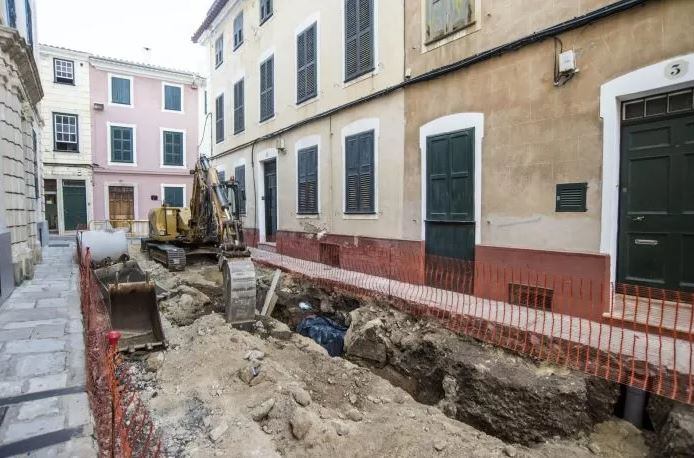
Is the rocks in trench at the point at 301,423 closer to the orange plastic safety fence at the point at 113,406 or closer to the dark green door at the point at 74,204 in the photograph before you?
the orange plastic safety fence at the point at 113,406

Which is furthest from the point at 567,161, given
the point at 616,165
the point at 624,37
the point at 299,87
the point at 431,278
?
the point at 299,87

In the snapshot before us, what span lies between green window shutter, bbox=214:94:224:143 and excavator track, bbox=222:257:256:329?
36.5 feet

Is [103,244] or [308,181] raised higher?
[308,181]

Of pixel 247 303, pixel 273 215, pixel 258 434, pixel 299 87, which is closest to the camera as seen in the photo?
pixel 258 434

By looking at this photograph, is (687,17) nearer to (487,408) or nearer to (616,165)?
(616,165)

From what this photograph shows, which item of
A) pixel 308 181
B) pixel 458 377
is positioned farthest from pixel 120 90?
pixel 458 377

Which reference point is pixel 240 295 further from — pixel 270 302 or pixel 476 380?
pixel 476 380

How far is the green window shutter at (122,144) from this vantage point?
2256cm

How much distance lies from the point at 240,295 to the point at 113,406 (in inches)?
169

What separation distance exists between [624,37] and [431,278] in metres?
4.43

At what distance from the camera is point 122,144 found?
22797mm

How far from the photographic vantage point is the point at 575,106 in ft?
17.4

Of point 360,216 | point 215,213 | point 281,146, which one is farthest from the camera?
point 281,146

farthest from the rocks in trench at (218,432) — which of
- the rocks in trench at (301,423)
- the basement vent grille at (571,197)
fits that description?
the basement vent grille at (571,197)
